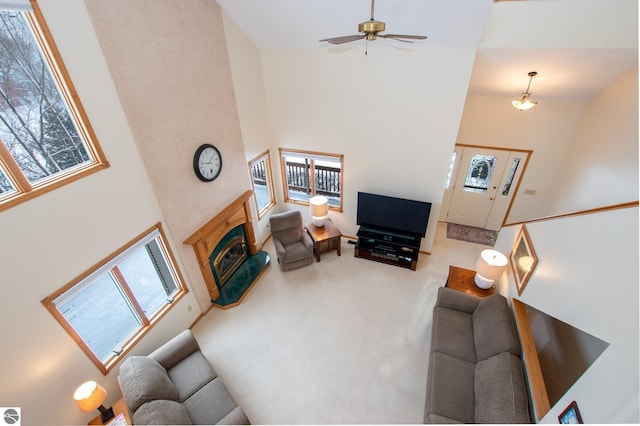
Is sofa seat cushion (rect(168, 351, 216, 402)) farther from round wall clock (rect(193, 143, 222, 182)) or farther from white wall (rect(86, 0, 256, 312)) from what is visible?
round wall clock (rect(193, 143, 222, 182))

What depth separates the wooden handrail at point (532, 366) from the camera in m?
2.41

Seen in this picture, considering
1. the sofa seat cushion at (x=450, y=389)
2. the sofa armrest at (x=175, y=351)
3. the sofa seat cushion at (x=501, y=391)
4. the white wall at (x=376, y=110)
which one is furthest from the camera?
the white wall at (x=376, y=110)

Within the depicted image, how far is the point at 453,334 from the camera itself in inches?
144

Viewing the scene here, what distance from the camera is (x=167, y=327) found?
391cm

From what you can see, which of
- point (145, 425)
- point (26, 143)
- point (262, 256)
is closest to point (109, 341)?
point (145, 425)

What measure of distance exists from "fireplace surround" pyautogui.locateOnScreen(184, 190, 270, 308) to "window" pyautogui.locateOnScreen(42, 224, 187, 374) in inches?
19.4

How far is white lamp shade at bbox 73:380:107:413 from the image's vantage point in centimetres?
258

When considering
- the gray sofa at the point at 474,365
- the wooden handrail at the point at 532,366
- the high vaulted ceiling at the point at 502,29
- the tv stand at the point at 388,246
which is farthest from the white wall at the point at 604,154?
the tv stand at the point at 388,246

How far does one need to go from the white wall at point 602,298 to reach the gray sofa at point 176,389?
120 inches

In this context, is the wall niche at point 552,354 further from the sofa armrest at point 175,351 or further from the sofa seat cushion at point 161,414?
the sofa armrest at point 175,351

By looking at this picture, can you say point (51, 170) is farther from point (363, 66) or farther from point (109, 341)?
point (363, 66)

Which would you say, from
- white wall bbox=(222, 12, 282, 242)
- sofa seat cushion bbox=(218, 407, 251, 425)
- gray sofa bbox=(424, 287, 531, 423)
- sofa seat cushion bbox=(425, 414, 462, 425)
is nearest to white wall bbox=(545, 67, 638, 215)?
gray sofa bbox=(424, 287, 531, 423)

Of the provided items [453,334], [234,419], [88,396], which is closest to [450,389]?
[453,334]

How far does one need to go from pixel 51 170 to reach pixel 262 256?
12.3ft
